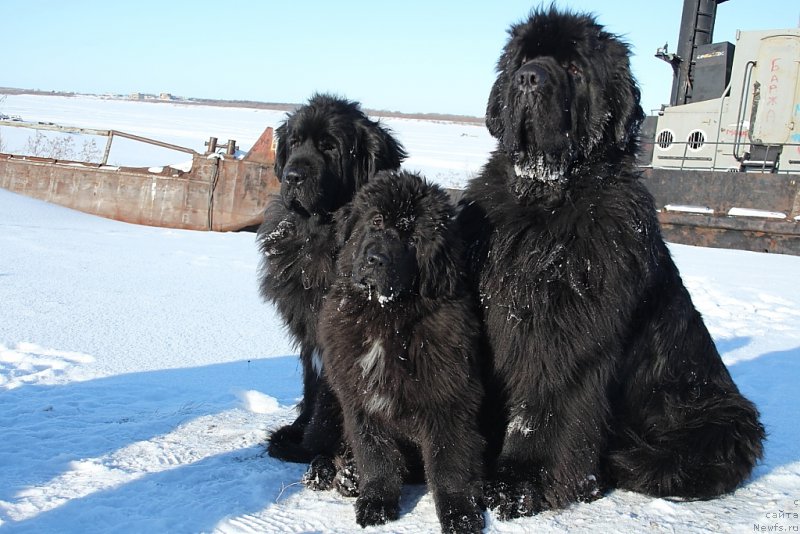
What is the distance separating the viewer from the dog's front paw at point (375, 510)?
8.80ft

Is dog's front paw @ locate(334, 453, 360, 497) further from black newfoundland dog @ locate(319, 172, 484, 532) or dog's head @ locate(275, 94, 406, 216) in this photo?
dog's head @ locate(275, 94, 406, 216)

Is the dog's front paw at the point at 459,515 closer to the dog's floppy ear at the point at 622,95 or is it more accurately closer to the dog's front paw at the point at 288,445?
the dog's front paw at the point at 288,445

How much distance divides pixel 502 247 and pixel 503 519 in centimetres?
116

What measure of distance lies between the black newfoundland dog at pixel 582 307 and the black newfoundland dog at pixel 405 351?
0.65ft

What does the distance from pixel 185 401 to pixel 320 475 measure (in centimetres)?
159

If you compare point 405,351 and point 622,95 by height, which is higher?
point 622,95

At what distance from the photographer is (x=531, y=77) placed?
9.42ft

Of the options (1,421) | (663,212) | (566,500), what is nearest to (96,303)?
(1,421)

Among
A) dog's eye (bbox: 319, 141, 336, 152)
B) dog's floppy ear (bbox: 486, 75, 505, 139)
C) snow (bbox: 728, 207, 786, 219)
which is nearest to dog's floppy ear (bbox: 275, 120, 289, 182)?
dog's eye (bbox: 319, 141, 336, 152)

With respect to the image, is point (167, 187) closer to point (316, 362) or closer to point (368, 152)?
point (368, 152)

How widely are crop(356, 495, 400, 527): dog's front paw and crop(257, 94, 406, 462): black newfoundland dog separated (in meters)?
0.54

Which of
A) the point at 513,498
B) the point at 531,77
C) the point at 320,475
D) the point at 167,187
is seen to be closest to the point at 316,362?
the point at 320,475

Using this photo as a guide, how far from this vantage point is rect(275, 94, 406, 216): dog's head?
3.60m

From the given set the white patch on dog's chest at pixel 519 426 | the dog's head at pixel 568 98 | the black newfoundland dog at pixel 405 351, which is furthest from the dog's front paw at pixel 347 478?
the dog's head at pixel 568 98
